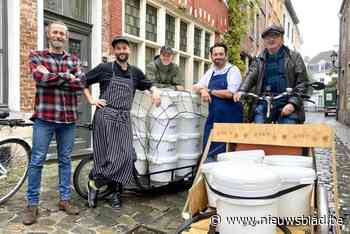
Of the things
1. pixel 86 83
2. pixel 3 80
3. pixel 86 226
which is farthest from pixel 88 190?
pixel 3 80

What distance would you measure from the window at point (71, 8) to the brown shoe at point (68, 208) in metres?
3.67

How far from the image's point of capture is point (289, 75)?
3.60 metres

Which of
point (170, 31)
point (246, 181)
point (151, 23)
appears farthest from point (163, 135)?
point (170, 31)

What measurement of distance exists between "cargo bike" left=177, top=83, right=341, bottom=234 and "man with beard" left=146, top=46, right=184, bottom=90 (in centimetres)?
211

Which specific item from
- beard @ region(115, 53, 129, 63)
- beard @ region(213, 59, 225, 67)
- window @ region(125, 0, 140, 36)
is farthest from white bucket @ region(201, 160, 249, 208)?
window @ region(125, 0, 140, 36)

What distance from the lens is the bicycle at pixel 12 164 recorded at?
396cm

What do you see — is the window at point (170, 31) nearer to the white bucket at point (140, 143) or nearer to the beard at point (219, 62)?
the beard at point (219, 62)

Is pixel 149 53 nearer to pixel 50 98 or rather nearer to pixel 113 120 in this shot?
pixel 113 120

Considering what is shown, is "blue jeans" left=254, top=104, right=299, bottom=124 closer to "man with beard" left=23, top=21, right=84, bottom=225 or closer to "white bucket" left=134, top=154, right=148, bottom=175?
"white bucket" left=134, top=154, right=148, bottom=175

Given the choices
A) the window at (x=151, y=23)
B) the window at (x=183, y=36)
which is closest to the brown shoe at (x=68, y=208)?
the window at (x=151, y=23)

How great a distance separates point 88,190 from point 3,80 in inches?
102

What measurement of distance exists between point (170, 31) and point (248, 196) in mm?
8716

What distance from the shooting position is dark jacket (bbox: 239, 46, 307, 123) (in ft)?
11.5

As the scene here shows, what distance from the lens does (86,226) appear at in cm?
352
